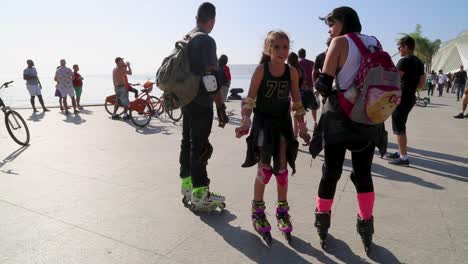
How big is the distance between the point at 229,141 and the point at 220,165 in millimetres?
1928

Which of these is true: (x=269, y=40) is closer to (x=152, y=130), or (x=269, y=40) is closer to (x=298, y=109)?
(x=298, y=109)

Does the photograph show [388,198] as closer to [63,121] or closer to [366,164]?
[366,164]

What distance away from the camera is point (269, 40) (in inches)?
119

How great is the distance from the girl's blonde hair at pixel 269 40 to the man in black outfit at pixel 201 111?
0.54 m

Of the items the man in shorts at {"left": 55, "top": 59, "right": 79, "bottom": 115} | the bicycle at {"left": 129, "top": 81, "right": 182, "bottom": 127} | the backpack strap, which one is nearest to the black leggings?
the backpack strap

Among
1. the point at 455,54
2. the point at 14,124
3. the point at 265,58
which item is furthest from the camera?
the point at 455,54

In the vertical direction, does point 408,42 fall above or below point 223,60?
above

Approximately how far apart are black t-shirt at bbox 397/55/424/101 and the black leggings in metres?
3.03

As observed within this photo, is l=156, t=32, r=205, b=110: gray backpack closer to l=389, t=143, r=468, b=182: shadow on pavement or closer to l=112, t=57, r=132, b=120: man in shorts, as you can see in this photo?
l=389, t=143, r=468, b=182: shadow on pavement

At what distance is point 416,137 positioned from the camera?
7.86 metres

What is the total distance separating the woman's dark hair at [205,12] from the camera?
3.49 m

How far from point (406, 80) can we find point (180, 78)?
373 cm

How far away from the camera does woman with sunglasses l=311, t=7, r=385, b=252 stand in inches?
104

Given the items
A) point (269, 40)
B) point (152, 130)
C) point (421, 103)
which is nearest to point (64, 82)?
point (152, 130)
